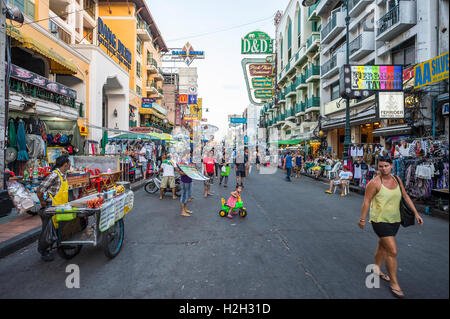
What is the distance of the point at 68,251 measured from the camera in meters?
4.38

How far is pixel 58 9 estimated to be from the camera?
21062 millimetres

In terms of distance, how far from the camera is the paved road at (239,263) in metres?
3.14

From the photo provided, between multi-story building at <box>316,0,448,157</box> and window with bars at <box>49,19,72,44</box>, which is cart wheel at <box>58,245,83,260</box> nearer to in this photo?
multi-story building at <box>316,0,448,157</box>

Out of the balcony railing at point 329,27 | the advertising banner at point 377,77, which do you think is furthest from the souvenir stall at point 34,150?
the balcony railing at point 329,27

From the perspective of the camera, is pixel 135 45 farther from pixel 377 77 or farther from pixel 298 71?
pixel 377 77

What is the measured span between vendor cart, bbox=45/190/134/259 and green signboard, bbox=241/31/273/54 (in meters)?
13.1

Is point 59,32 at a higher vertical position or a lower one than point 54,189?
higher

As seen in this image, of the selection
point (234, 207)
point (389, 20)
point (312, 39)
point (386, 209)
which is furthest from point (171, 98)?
point (386, 209)

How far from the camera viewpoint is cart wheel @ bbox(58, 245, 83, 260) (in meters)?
4.09

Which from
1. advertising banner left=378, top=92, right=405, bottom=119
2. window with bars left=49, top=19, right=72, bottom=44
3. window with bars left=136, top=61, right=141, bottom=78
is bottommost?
advertising banner left=378, top=92, right=405, bottom=119

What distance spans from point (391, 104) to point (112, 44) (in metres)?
20.5

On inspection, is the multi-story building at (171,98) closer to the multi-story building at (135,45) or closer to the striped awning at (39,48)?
the multi-story building at (135,45)

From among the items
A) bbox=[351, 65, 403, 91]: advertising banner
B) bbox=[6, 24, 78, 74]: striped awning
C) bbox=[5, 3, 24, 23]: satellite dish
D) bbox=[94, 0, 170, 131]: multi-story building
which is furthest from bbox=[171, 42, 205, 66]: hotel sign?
bbox=[5, 3, 24, 23]: satellite dish

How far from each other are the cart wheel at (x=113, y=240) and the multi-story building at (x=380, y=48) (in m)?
10.6
